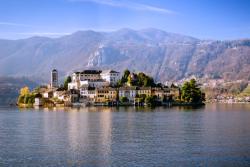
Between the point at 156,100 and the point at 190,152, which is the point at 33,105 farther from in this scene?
the point at 190,152

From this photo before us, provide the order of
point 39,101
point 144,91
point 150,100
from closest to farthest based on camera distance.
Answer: point 150,100 < point 144,91 < point 39,101

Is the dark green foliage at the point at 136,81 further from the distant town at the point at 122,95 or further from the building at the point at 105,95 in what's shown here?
the building at the point at 105,95

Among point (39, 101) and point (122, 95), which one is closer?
point (122, 95)

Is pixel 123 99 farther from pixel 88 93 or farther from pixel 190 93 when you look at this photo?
pixel 190 93

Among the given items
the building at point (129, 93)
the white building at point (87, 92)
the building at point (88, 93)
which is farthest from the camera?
the white building at point (87, 92)

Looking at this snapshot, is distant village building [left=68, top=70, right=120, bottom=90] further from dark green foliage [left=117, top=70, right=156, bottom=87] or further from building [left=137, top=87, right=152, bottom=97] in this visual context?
building [left=137, top=87, right=152, bottom=97]

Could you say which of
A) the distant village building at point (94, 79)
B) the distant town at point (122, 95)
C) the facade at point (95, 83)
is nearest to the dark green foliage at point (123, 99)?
the distant town at point (122, 95)

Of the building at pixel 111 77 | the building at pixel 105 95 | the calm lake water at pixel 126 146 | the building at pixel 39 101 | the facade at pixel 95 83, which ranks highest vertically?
the building at pixel 111 77

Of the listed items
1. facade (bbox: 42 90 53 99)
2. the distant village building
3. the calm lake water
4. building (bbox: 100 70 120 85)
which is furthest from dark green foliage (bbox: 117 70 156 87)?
the calm lake water

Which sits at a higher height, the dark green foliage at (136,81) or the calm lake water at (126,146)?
the dark green foliage at (136,81)

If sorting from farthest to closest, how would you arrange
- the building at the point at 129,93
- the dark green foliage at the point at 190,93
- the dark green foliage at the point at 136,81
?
the dark green foliage at the point at 136,81 → the building at the point at 129,93 → the dark green foliage at the point at 190,93

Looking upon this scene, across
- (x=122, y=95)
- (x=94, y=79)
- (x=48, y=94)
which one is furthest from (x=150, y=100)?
(x=48, y=94)

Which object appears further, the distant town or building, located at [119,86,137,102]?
building, located at [119,86,137,102]

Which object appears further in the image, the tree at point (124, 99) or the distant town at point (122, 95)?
the tree at point (124, 99)
